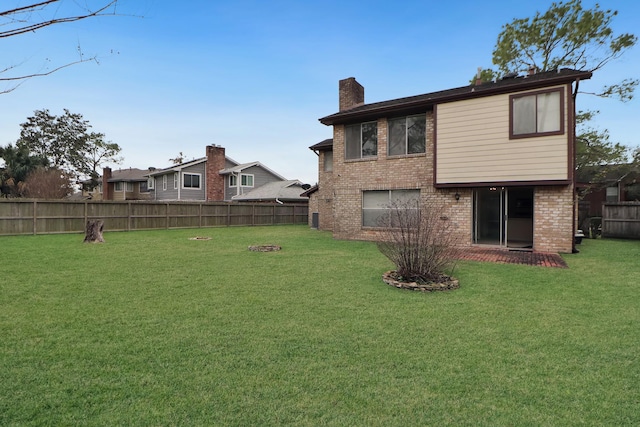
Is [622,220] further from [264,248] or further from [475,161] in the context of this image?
[264,248]

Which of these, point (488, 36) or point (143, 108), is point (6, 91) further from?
point (488, 36)

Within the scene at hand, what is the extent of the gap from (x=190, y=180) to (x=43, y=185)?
11189 millimetres

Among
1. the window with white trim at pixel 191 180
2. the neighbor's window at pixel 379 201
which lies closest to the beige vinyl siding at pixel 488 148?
the neighbor's window at pixel 379 201

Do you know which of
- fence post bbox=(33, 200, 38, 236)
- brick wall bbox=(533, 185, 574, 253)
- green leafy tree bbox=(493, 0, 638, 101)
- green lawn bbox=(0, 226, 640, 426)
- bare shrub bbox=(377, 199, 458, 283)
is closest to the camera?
green lawn bbox=(0, 226, 640, 426)

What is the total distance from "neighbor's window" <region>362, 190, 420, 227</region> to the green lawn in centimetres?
587

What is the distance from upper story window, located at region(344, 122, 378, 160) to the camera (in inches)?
518

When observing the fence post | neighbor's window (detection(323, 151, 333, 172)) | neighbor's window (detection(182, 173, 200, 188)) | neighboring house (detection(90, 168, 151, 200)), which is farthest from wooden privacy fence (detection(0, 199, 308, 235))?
neighboring house (detection(90, 168, 151, 200))

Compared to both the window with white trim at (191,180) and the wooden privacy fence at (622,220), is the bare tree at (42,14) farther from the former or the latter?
the window with white trim at (191,180)

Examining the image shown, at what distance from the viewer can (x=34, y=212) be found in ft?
49.4

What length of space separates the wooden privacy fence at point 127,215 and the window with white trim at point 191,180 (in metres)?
10.7

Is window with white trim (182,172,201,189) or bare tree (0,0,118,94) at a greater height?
window with white trim (182,172,201,189)

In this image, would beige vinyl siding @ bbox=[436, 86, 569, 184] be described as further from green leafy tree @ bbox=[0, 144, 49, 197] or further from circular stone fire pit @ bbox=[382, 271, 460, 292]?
green leafy tree @ bbox=[0, 144, 49, 197]

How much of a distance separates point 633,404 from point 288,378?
258 cm

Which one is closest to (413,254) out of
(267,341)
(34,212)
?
(267,341)
